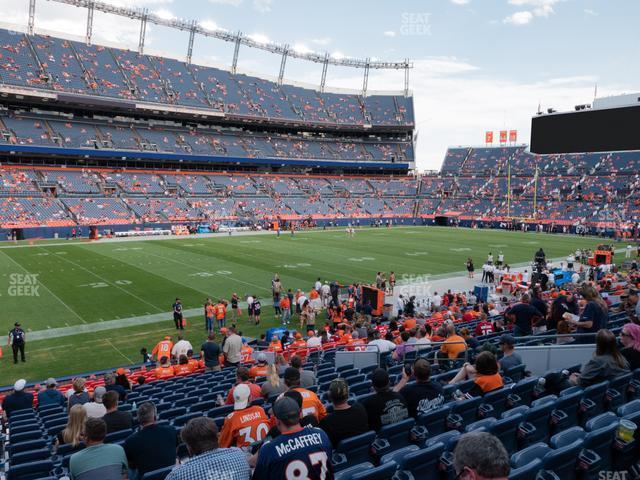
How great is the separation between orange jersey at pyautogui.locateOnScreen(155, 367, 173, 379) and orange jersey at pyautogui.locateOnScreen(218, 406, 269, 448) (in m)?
8.37

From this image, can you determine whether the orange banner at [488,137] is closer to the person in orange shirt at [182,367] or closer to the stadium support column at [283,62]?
the stadium support column at [283,62]

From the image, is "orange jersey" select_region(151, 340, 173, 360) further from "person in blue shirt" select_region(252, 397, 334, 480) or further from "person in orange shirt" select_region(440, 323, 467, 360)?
"person in blue shirt" select_region(252, 397, 334, 480)

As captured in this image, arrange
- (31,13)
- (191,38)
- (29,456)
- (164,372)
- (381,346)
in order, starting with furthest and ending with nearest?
(191,38), (31,13), (164,372), (381,346), (29,456)

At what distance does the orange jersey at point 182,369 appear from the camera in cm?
1298

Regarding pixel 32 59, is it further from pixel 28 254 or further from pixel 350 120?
pixel 350 120

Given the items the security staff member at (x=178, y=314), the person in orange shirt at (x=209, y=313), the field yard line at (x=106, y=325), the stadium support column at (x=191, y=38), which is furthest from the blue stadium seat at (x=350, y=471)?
the stadium support column at (x=191, y=38)

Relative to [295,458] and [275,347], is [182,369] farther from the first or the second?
[295,458]

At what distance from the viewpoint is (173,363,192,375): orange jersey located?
1298cm

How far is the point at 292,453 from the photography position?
11.1ft

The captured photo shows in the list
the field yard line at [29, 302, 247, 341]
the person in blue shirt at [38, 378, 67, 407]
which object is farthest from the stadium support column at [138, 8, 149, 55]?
the person in blue shirt at [38, 378, 67, 407]

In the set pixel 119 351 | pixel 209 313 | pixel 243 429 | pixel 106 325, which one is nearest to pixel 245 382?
pixel 243 429

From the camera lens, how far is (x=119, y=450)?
14.0ft

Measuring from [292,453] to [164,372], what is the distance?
10.3 metres

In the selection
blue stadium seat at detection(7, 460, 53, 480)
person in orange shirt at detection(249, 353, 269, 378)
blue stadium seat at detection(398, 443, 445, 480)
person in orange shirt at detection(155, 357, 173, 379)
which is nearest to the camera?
blue stadium seat at detection(398, 443, 445, 480)
